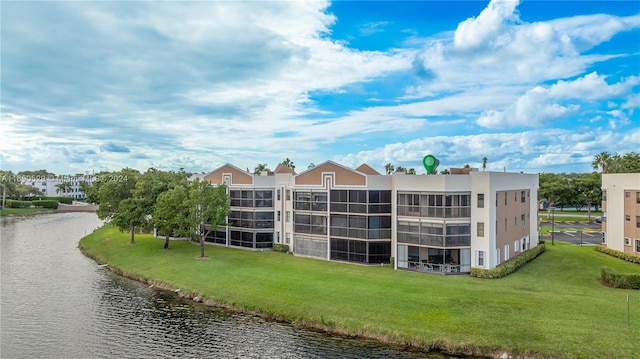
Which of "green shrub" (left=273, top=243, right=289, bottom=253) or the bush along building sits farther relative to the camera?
"green shrub" (left=273, top=243, right=289, bottom=253)

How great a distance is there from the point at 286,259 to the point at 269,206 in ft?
31.5

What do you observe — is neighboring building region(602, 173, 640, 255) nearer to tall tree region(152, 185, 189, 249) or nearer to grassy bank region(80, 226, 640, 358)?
grassy bank region(80, 226, 640, 358)

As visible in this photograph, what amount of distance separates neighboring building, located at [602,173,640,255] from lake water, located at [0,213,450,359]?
36.3 meters

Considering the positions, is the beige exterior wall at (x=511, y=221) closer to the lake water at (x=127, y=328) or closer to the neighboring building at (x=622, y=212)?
the neighboring building at (x=622, y=212)

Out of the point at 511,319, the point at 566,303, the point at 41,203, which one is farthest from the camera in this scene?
the point at 41,203

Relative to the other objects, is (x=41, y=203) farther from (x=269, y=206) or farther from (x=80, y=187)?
(x=269, y=206)

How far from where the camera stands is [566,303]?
1231 inches

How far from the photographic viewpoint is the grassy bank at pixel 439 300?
26344 millimetres

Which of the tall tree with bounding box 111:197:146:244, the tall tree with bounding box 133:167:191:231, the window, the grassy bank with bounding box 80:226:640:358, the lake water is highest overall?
the tall tree with bounding box 133:167:191:231

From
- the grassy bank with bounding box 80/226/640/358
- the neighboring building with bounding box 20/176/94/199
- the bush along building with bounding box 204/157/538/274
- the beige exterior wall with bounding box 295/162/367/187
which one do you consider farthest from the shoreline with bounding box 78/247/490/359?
the neighboring building with bounding box 20/176/94/199

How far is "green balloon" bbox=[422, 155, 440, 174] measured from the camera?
45.6 meters

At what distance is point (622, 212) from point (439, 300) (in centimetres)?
3229

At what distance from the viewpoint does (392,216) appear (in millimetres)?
45250


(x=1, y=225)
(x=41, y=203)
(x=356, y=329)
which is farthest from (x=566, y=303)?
(x=41, y=203)
